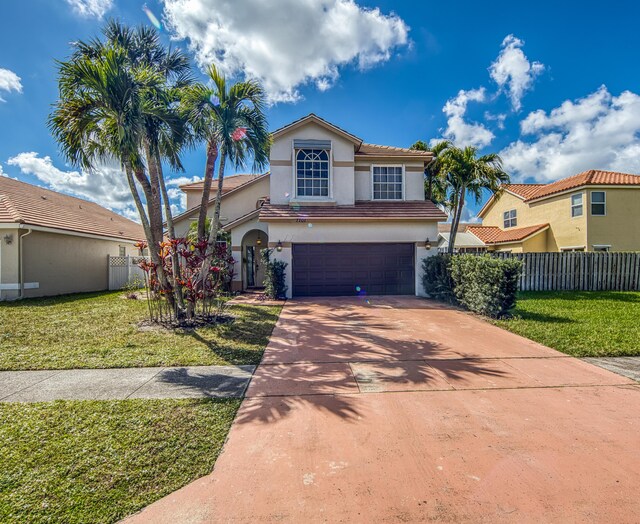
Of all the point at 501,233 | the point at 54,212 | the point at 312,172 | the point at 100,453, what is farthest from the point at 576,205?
the point at 54,212

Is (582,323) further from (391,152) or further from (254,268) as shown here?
(254,268)

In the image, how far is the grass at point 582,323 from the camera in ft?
20.4

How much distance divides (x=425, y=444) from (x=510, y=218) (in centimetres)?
2740

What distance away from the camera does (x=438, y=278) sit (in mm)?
12336

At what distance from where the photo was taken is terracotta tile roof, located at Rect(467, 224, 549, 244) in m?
21.8

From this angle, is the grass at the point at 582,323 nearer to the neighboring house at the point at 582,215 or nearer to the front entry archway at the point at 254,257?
the neighboring house at the point at 582,215

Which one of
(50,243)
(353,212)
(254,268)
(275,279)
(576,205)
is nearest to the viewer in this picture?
(275,279)

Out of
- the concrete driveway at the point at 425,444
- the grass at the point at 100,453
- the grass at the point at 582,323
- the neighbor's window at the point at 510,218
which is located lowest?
the concrete driveway at the point at 425,444

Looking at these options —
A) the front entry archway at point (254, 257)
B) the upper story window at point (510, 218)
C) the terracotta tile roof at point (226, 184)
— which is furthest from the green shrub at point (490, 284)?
the upper story window at point (510, 218)

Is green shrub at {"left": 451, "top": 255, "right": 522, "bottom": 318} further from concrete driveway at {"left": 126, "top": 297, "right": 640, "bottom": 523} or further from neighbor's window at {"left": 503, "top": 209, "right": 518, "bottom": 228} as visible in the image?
neighbor's window at {"left": 503, "top": 209, "right": 518, "bottom": 228}

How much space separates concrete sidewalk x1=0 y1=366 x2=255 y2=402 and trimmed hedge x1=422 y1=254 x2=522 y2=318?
7242mm

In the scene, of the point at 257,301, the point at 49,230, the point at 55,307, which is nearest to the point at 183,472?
the point at 257,301

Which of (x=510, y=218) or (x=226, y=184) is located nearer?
(x=226, y=184)

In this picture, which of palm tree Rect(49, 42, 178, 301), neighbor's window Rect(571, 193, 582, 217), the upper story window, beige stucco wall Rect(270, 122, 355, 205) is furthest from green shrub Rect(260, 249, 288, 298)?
the upper story window
